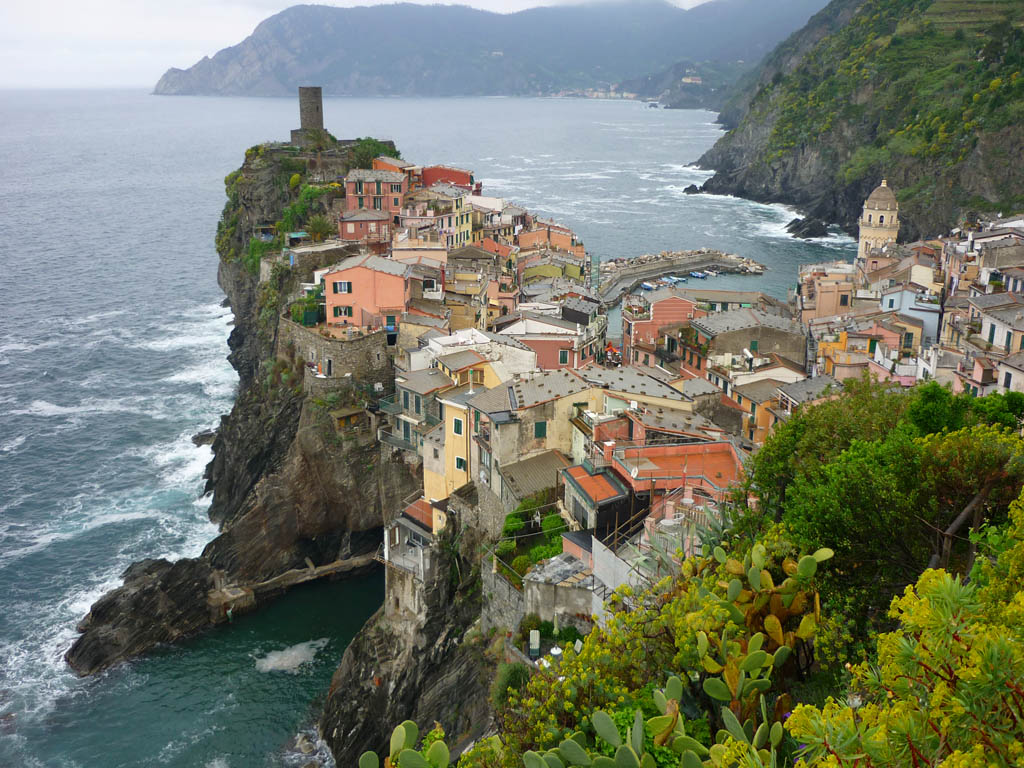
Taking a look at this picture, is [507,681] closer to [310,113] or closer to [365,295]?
[365,295]

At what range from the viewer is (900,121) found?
12650 centimetres

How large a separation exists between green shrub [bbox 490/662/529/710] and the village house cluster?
2.76 metres

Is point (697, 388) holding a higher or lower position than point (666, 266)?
higher

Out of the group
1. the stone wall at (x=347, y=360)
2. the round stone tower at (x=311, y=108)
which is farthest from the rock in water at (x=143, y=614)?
the round stone tower at (x=311, y=108)

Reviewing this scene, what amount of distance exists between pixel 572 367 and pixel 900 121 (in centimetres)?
10481

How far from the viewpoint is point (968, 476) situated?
17.3 metres

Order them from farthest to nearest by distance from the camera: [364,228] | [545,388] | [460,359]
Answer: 1. [364,228]
2. [460,359]
3. [545,388]

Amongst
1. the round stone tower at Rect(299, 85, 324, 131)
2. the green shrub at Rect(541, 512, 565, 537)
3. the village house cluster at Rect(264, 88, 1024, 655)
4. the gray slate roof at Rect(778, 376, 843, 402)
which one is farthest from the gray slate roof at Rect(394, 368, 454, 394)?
the round stone tower at Rect(299, 85, 324, 131)

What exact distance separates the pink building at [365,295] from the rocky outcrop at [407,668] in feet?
55.8

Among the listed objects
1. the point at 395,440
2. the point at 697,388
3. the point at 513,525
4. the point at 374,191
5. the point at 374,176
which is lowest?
the point at 395,440

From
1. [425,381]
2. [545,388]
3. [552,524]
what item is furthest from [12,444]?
[552,524]

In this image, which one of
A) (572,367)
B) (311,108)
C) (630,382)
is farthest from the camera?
(311,108)

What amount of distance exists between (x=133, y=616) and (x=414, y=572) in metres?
14.2

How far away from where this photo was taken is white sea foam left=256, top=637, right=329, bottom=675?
3688cm
